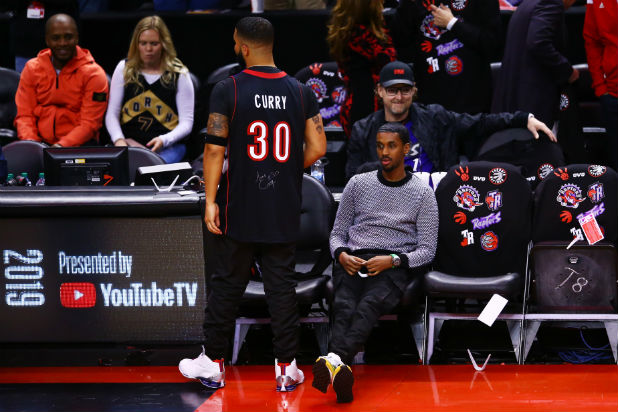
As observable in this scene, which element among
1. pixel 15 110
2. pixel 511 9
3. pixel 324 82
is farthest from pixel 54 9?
pixel 511 9

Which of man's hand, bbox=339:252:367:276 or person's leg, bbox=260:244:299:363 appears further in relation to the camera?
man's hand, bbox=339:252:367:276

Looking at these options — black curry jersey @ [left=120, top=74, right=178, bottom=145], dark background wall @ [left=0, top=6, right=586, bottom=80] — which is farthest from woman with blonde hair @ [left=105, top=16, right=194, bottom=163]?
dark background wall @ [left=0, top=6, right=586, bottom=80]

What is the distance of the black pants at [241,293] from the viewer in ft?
14.9

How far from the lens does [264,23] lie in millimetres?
4461

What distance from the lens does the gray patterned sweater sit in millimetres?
5086

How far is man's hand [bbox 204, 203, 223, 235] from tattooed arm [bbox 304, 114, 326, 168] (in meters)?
0.52

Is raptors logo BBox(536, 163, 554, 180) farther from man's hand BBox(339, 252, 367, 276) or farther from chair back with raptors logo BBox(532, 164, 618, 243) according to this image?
man's hand BBox(339, 252, 367, 276)

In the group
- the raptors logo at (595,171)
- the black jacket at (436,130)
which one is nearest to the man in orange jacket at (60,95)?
the black jacket at (436,130)

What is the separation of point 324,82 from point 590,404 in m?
3.48

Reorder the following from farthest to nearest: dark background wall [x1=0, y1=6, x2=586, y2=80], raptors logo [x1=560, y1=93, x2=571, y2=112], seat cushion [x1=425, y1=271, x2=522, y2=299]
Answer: dark background wall [x1=0, y1=6, x2=586, y2=80]
raptors logo [x1=560, y1=93, x2=571, y2=112]
seat cushion [x1=425, y1=271, x2=522, y2=299]

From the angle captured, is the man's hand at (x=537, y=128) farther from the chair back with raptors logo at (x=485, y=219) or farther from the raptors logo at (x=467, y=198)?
the raptors logo at (x=467, y=198)

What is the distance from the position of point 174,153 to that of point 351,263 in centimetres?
233

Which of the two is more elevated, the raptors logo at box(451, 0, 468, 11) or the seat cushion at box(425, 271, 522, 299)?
the raptors logo at box(451, 0, 468, 11)

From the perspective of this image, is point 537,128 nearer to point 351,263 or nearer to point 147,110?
point 351,263
